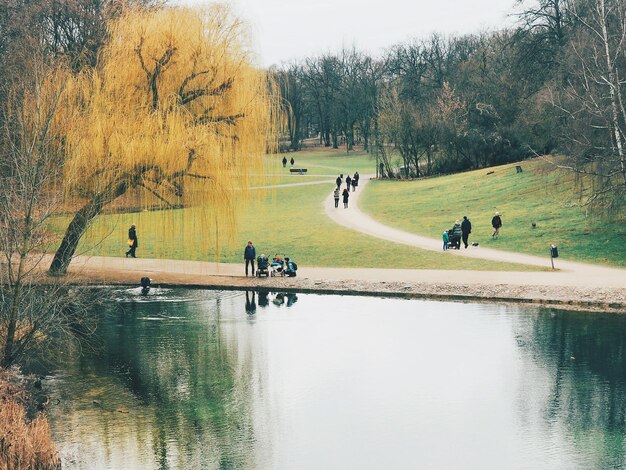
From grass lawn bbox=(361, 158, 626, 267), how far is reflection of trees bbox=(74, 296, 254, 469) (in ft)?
60.1

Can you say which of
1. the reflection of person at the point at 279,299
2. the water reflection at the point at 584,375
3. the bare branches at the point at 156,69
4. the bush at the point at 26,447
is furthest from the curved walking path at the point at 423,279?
the bush at the point at 26,447

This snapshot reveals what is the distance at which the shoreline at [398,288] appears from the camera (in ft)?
99.2

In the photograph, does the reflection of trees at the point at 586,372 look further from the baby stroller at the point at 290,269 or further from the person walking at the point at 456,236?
the person walking at the point at 456,236

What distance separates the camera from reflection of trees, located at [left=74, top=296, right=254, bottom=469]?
17281mm

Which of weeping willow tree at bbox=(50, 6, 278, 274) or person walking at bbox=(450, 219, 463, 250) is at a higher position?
weeping willow tree at bbox=(50, 6, 278, 274)

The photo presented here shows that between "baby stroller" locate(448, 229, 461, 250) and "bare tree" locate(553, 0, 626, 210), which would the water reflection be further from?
"baby stroller" locate(448, 229, 461, 250)

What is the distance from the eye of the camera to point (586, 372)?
22.2m

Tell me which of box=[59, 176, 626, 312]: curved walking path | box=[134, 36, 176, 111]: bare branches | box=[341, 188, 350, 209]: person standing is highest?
box=[134, 36, 176, 111]: bare branches

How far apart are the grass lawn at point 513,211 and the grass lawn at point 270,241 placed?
4392 millimetres

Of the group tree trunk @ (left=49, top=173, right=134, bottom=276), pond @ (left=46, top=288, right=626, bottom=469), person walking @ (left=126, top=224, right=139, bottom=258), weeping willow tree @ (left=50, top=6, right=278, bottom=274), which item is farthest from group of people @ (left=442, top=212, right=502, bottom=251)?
tree trunk @ (left=49, top=173, right=134, bottom=276)

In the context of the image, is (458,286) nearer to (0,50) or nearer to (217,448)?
(217,448)

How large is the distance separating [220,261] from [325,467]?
24.7 metres

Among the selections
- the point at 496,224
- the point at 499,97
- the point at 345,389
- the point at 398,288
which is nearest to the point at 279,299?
the point at 398,288

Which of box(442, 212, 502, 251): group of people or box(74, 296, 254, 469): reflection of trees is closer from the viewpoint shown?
box(74, 296, 254, 469): reflection of trees
